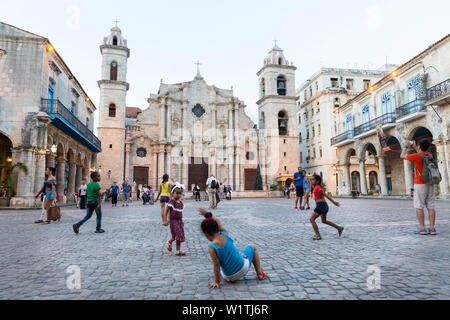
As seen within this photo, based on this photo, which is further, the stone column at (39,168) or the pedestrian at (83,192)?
the stone column at (39,168)

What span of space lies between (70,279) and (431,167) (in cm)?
641

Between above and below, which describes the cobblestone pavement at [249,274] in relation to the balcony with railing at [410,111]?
below

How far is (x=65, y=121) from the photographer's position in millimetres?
17812

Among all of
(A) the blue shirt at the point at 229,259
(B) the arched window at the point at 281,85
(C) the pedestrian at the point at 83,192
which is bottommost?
(A) the blue shirt at the point at 229,259

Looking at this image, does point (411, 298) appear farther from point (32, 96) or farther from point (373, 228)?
point (32, 96)

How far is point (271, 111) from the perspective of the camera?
38844 millimetres

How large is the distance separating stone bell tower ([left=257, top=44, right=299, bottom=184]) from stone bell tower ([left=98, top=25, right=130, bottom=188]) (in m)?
18.1

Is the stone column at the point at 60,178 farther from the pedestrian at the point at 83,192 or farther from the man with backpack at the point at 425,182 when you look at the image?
the man with backpack at the point at 425,182

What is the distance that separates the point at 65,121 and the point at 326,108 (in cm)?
3063

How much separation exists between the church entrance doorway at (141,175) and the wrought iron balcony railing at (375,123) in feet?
76.8

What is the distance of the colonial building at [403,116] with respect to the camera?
18.0 m

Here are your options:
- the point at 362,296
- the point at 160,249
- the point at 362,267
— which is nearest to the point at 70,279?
the point at 160,249

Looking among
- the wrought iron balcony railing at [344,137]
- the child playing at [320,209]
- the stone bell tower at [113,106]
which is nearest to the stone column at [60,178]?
the stone bell tower at [113,106]
